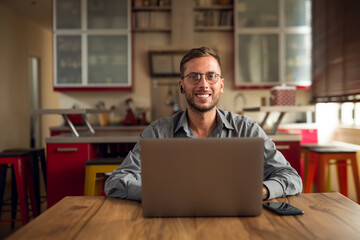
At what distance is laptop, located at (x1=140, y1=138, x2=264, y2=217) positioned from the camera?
0.94 m

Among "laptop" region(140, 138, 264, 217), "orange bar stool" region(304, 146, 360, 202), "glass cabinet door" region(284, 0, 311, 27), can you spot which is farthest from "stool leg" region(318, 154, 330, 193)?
"laptop" region(140, 138, 264, 217)

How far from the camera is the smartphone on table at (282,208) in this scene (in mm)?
1061

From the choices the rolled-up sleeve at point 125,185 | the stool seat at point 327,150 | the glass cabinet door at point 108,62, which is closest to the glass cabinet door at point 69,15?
the glass cabinet door at point 108,62

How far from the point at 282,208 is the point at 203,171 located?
0.33m

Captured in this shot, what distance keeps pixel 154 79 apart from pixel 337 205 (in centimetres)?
411

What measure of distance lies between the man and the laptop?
0.30 metres

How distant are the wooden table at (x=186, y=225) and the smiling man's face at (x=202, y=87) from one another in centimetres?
64

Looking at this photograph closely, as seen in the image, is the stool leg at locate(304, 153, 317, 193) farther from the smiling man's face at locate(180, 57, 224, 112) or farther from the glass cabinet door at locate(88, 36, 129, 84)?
the glass cabinet door at locate(88, 36, 129, 84)

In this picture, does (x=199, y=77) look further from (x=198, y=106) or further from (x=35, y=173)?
(x=35, y=173)

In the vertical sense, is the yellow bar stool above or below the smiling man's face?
below

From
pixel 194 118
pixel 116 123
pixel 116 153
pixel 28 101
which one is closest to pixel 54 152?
pixel 116 153

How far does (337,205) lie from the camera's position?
1.17 meters

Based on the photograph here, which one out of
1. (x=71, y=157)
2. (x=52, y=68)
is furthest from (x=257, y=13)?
(x=71, y=157)

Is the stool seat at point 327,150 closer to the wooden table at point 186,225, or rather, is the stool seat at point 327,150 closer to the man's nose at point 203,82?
the man's nose at point 203,82
